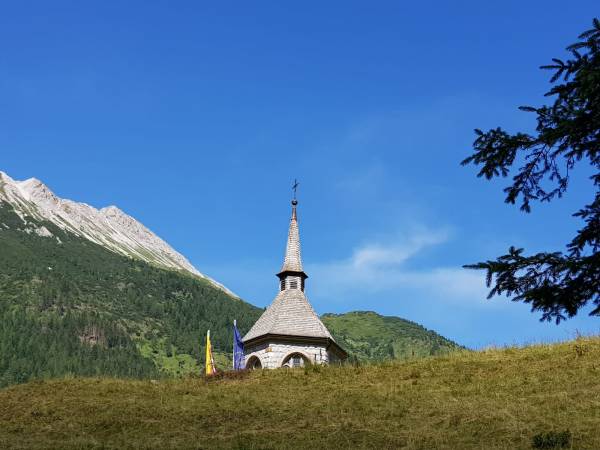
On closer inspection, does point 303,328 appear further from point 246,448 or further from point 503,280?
point 503,280

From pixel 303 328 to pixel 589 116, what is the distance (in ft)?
106

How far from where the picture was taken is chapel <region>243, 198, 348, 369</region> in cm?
4047

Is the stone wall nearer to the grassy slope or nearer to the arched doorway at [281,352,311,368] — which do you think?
the arched doorway at [281,352,311,368]

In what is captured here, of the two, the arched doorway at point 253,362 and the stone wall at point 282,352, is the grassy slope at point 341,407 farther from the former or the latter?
the arched doorway at point 253,362

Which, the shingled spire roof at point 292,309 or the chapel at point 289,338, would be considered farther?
the shingled spire roof at point 292,309

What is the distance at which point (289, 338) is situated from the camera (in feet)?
134

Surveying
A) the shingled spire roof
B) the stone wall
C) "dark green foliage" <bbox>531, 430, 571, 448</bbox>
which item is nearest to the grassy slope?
"dark green foliage" <bbox>531, 430, 571, 448</bbox>

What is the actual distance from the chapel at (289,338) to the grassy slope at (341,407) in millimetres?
11196

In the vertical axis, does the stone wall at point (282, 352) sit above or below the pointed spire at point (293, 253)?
below

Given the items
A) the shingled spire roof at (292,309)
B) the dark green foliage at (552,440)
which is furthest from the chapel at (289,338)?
the dark green foliage at (552,440)

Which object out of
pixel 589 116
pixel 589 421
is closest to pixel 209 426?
pixel 589 421

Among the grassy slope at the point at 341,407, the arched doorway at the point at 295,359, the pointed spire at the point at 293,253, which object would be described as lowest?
the grassy slope at the point at 341,407

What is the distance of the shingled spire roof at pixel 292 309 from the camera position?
40.9 meters

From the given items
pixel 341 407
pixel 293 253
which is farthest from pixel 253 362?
pixel 341 407
